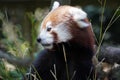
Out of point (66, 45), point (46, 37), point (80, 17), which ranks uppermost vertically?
point (80, 17)

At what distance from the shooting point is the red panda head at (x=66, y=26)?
387cm

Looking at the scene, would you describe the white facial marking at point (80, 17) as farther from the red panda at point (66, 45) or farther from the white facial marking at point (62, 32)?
the white facial marking at point (62, 32)

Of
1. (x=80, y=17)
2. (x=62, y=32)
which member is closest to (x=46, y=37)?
(x=62, y=32)

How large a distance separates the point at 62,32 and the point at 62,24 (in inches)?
2.4

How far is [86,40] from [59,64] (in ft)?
1.04

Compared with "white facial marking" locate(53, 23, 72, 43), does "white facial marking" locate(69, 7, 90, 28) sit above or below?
above

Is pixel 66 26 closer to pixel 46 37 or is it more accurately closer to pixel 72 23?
pixel 72 23

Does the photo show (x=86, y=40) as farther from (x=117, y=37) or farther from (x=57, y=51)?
(x=117, y=37)

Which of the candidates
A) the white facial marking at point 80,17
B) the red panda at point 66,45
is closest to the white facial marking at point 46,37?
the red panda at point 66,45

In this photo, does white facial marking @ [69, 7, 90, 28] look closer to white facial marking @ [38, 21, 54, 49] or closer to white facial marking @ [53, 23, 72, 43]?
white facial marking @ [53, 23, 72, 43]

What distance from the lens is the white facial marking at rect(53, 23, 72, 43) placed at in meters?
3.91

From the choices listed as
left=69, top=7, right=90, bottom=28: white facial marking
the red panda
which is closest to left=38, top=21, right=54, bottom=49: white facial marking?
the red panda

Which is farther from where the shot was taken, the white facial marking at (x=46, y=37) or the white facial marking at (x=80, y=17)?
the white facial marking at (x=80, y=17)

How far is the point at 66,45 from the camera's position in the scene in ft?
13.1
